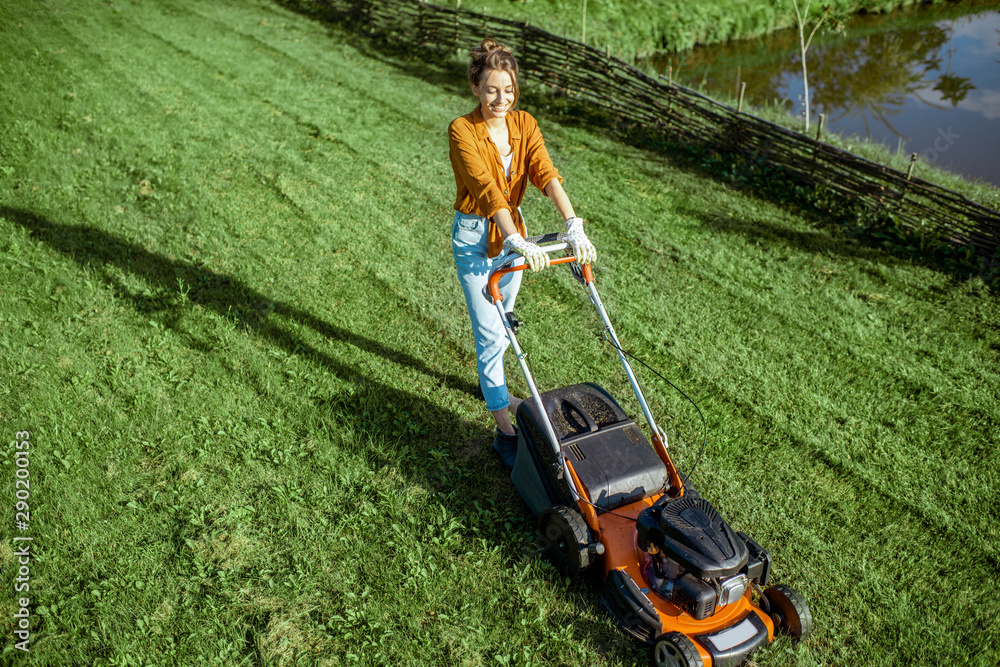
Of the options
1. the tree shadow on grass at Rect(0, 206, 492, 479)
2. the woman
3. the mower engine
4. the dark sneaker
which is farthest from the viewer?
the tree shadow on grass at Rect(0, 206, 492, 479)

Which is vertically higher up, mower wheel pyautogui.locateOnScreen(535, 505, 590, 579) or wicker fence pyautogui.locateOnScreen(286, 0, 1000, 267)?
wicker fence pyautogui.locateOnScreen(286, 0, 1000, 267)

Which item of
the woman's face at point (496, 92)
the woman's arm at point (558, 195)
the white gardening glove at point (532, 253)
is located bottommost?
the white gardening glove at point (532, 253)

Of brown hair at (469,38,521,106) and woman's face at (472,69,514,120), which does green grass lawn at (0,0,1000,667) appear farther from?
brown hair at (469,38,521,106)

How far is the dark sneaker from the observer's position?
372 centimetres

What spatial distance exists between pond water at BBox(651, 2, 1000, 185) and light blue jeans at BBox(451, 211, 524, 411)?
6929 mm

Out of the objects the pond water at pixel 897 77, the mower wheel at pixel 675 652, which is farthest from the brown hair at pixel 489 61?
the pond water at pixel 897 77

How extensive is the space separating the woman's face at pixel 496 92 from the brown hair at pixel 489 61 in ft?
0.05

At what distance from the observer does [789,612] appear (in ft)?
9.07

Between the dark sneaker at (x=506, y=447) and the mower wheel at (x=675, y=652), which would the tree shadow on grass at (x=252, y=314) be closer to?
the dark sneaker at (x=506, y=447)

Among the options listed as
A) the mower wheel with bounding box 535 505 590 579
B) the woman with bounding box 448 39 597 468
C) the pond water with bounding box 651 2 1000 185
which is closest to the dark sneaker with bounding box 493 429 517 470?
the woman with bounding box 448 39 597 468

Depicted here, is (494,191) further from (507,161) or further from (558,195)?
(558,195)

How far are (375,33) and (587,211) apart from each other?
7417 mm

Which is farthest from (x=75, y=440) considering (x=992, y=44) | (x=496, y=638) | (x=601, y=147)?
(x=992, y=44)

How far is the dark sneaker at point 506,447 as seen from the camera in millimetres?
3723
